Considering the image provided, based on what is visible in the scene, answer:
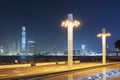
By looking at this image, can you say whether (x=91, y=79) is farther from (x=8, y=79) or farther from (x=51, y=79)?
(x=8, y=79)

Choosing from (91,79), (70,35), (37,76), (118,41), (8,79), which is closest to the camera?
(8,79)

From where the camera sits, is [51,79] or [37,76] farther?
[37,76]

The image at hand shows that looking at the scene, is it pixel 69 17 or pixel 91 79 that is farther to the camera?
pixel 69 17

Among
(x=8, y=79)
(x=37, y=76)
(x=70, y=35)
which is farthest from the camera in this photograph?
(x=70, y=35)

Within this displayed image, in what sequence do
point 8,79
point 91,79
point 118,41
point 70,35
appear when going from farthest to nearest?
1. point 118,41
2. point 70,35
3. point 91,79
4. point 8,79

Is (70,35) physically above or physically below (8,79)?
above

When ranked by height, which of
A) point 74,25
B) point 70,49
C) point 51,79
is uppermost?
point 74,25

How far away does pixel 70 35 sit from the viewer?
3584 cm

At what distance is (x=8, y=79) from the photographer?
20172 mm

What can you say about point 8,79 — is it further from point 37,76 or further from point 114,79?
point 114,79

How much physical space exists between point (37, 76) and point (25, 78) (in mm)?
2044

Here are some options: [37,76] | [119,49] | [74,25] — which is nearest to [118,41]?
[119,49]

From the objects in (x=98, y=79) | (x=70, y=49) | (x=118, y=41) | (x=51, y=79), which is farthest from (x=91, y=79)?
(x=118, y=41)

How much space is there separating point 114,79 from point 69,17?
16.1 meters
